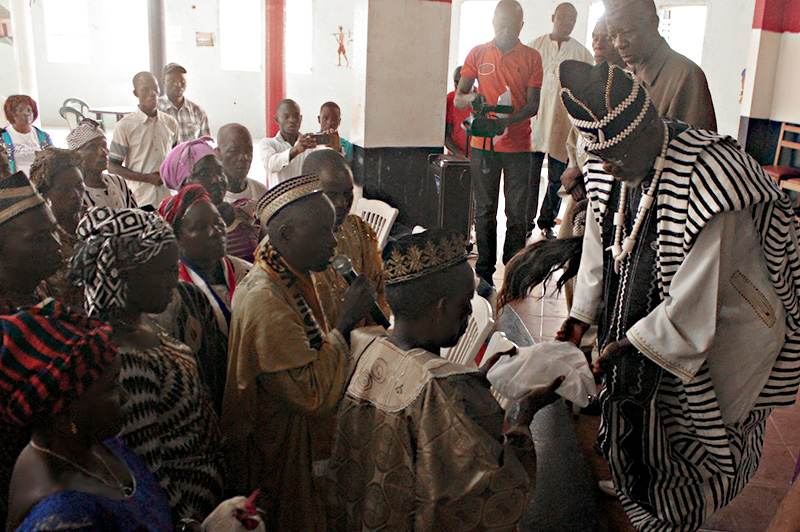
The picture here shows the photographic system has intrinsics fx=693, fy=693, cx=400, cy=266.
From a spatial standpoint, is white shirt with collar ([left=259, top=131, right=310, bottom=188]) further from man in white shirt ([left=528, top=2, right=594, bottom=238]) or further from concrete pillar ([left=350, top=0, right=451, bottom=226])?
man in white shirt ([left=528, top=2, right=594, bottom=238])

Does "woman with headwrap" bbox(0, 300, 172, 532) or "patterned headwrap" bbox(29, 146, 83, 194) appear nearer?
"woman with headwrap" bbox(0, 300, 172, 532)

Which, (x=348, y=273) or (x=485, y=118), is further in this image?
(x=485, y=118)

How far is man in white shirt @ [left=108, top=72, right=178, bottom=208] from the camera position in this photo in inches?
213

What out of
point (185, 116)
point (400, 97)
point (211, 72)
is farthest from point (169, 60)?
point (400, 97)

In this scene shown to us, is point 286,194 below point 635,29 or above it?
below

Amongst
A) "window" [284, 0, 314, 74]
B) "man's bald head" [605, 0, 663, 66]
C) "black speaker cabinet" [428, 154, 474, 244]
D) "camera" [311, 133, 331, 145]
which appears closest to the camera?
"man's bald head" [605, 0, 663, 66]

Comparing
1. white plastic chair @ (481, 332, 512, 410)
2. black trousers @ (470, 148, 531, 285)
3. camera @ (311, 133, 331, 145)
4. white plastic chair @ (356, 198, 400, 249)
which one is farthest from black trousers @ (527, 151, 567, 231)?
white plastic chair @ (481, 332, 512, 410)

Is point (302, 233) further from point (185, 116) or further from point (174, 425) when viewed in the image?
point (185, 116)

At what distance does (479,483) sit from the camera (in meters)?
1.61

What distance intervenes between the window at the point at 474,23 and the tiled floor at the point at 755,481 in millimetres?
11154

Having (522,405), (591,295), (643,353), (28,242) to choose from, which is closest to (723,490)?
(643,353)

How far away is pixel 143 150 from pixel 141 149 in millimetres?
17

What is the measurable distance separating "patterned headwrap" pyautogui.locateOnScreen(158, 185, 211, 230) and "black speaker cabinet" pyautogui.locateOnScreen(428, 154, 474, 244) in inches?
131

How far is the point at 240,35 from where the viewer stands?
16578 mm
